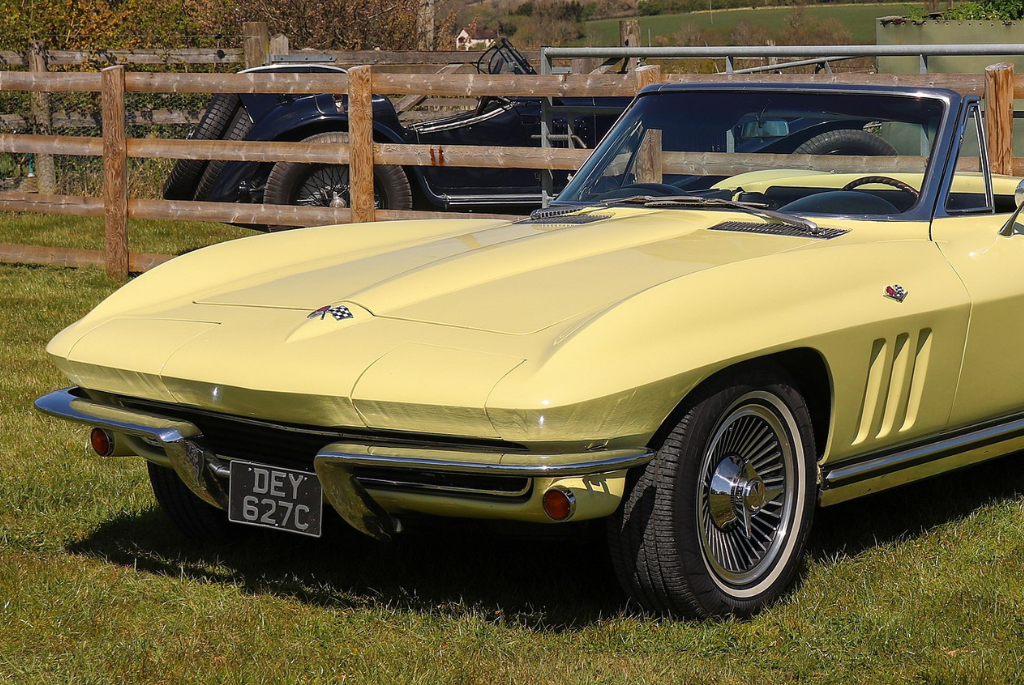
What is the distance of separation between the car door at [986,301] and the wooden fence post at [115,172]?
6895mm

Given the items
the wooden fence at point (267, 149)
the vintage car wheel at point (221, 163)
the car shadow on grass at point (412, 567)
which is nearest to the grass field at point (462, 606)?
the car shadow on grass at point (412, 567)

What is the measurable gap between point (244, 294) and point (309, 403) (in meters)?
0.83

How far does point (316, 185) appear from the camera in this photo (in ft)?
33.6

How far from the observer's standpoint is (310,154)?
9227mm

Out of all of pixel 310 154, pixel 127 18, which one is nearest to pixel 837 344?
pixel 310 154

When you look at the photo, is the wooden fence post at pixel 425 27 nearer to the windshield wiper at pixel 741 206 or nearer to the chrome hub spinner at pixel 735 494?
the windshield wiper at pixel 741 206

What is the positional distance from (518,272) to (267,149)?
603 cm

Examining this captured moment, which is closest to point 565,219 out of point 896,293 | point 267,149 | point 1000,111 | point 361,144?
point 896,293

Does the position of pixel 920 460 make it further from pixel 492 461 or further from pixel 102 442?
pixel 102 442

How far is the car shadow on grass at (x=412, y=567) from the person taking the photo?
345 centimetres

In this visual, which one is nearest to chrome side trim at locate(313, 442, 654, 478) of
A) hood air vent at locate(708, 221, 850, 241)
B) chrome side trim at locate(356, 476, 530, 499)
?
chrome side trim at locate(356, 476, 530, 499)

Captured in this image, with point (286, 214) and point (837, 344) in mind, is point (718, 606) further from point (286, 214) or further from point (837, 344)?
point (286, 214)

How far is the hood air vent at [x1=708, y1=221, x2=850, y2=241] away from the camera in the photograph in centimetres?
390

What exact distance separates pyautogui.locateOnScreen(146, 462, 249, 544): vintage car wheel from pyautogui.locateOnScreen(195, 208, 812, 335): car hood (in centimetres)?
61
